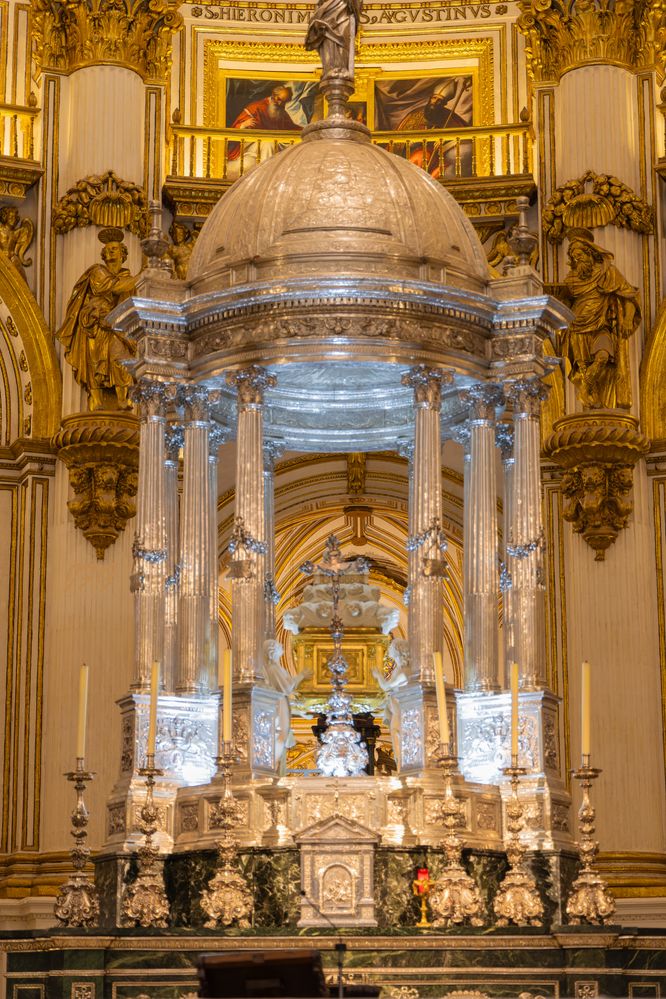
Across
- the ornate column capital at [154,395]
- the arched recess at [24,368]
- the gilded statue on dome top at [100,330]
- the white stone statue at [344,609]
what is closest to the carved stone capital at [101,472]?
the gilded statue on dome top at [100,330]

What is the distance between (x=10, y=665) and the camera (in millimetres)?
23281

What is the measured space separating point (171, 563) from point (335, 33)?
465 centimetres

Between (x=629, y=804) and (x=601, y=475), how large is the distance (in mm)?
3514

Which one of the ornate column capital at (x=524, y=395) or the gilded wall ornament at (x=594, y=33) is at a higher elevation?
the gilded wall ornament at (x=594, y=33)

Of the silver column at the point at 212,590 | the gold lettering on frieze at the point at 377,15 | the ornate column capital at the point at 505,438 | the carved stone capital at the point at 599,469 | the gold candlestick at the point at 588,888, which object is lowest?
the gold candlestick at the point at 588,888

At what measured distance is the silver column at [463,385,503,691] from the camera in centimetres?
1678

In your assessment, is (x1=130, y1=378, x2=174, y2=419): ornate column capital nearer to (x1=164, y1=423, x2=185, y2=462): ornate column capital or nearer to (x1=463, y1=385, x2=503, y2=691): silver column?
(x1=164, y1=423, x2=185, y2=462): ornate column capital

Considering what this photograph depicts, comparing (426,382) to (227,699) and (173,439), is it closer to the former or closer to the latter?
(173,439)

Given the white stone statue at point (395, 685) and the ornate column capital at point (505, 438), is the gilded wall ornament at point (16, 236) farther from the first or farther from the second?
the white stone statue at point (395, 685)

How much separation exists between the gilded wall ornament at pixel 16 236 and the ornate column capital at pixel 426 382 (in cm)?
856

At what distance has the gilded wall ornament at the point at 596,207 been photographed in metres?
23.6

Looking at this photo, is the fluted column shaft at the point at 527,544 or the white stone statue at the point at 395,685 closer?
the white stone statue at the point at 395,685

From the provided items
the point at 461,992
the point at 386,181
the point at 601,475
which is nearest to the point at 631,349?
the point at 601,475

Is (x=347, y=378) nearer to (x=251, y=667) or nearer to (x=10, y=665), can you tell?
(x=251, y=667)
